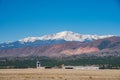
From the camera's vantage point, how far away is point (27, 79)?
56.1 meters

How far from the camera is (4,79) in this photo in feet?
184

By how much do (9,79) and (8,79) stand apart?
5.8 inches

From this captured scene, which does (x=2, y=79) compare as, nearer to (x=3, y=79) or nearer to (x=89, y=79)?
(x=3, y=79)

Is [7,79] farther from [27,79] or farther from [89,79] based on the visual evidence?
[89,79]

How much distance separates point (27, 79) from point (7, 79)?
279 cm

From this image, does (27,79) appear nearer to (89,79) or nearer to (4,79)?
(4,79)

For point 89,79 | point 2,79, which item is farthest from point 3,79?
point 89,79

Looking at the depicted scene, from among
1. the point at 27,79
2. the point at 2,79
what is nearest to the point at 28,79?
the point at 27,79

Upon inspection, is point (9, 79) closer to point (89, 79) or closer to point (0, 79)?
point (0, 79)

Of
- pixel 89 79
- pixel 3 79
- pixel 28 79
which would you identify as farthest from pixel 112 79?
pixel 3 79

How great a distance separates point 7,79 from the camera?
55.8 m

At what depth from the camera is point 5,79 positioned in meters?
55.8

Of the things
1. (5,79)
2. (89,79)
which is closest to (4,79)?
(5,79)

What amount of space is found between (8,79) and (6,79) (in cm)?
31
